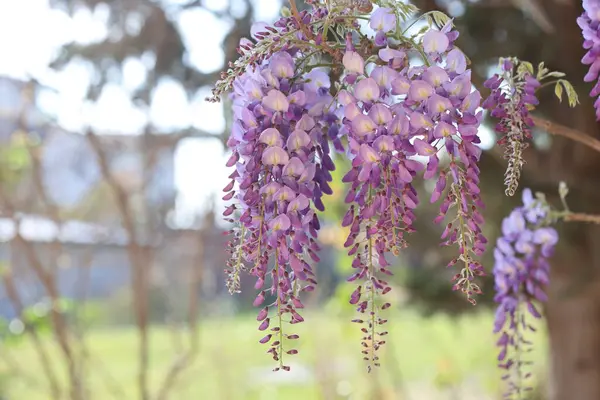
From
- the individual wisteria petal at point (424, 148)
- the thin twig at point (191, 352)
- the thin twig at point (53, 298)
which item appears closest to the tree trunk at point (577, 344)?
the thin twig at point (191, 352)

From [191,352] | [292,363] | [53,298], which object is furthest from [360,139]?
[292,363]

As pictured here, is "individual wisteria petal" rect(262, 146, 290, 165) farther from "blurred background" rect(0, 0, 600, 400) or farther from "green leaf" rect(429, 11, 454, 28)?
"blurred background" rect(0, 0, 600, 400)

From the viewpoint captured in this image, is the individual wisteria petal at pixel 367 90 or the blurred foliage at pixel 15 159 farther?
the blurred foliage at pixel 15 159

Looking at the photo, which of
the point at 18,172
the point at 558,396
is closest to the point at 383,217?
the point at 558,396

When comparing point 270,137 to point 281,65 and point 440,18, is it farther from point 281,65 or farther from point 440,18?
point 440,18

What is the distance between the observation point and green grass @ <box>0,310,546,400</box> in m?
2.65

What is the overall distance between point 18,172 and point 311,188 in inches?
77.8

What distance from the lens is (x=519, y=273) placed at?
0.78 metres

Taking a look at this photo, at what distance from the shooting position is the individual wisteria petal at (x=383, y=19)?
50 centimetres

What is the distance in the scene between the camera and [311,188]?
0.52 meters

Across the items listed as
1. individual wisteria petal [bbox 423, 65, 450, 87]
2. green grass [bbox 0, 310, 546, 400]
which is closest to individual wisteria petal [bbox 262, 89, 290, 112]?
individual wisteria petal [bbox 423, 65, 450, 87]

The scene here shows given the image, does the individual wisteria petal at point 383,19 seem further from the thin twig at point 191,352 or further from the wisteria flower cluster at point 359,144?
the thin twig at point 191,352

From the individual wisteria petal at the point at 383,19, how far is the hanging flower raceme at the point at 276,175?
0.07 metres

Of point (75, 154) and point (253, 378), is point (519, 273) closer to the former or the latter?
point (75, 154)
